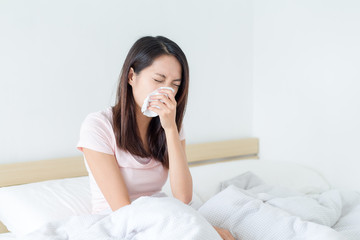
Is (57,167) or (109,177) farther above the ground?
(109,177)

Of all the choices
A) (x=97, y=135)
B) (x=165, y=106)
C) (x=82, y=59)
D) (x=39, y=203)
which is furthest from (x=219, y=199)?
(x=82, y=59)

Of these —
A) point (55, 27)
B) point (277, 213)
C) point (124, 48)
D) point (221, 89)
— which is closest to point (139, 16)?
point (124, 48)

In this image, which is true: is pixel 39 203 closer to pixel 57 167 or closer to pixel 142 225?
pixel 57 167

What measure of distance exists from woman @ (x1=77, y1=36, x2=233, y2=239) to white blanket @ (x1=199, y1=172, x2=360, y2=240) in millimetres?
197

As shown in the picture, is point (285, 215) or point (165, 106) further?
point (165, 106)

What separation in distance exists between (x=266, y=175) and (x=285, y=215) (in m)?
0.94

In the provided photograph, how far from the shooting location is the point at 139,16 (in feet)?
7.09

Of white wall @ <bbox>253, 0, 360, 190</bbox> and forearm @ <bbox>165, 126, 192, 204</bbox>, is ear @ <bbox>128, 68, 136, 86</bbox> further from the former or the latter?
white wall @ <bbox>253, 0, 360, 190</bbox>

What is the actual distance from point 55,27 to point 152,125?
0.79m

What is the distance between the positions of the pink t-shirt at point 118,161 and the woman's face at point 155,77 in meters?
0.16

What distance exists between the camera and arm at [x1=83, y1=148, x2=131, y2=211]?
131 centimetres

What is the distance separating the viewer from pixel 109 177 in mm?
1329

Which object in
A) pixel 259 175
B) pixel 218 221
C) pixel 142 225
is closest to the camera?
pixel 142 225

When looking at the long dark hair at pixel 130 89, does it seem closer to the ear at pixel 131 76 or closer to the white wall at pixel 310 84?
the ear at pixel 131 76
